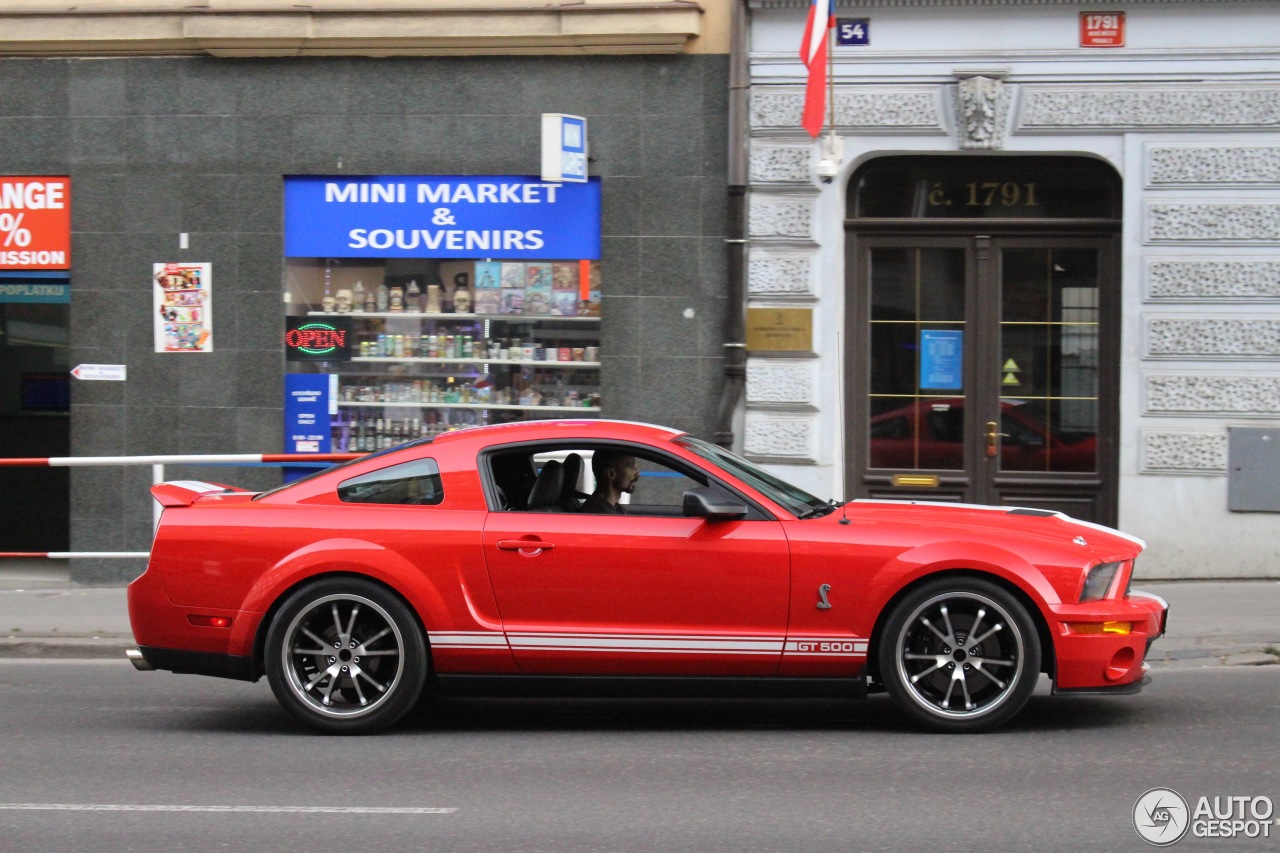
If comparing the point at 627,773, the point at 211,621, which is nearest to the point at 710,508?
the point at 627,773

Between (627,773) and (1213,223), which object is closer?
(627,773)

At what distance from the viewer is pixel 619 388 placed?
12641mm

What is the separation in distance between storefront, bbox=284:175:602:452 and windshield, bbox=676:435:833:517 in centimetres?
543

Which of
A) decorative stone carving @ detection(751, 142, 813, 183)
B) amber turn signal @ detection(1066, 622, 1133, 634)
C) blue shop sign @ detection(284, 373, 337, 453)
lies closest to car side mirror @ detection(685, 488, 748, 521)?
amber turn signal @ detection(1066, 622, 1133, 634)

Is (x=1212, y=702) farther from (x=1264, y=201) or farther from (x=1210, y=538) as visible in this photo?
(x=1264, y=201)

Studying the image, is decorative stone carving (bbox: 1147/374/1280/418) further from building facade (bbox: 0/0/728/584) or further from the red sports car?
the red sports car

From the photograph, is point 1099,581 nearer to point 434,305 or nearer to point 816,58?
point 816,58

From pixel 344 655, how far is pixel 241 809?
1.31 meters

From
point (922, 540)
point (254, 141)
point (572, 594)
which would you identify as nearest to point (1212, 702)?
point (922, 540)

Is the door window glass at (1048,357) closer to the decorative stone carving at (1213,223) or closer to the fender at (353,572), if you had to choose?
the decorative stone carving at (1213,223)

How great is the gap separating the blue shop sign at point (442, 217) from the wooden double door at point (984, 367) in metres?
2.47

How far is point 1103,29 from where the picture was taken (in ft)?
39.0

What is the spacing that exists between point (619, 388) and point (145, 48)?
205 inches

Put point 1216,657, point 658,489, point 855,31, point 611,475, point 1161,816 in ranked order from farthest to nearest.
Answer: point 855,31 < point 658,489 < point 1216,657 < point 611,475 < point 1161,816
